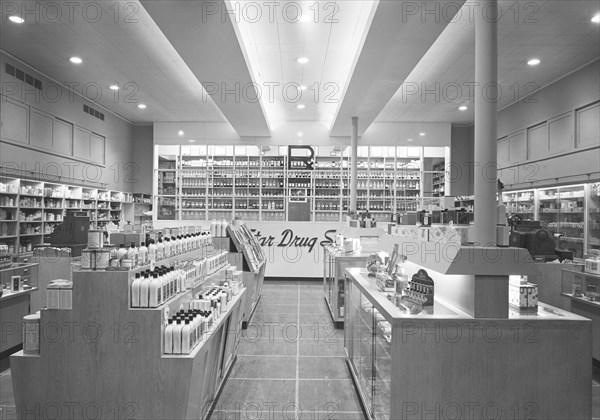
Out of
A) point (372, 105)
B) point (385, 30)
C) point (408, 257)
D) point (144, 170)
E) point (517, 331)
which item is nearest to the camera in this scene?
point (517, 331)

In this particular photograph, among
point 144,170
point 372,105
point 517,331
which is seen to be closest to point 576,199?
point 372,105

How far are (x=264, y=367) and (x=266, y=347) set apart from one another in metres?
0.69

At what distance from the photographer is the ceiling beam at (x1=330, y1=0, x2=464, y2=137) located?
13.9 ft

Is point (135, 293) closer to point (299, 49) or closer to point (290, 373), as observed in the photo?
point (290, 373)

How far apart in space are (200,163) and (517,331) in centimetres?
1123

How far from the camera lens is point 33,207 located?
26.7 feet

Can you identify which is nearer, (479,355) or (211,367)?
(479,355)

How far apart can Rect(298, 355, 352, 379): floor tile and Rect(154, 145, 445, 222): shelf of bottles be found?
25.1 feet

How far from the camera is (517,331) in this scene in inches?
95.0

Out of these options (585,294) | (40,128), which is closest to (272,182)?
(40,128)

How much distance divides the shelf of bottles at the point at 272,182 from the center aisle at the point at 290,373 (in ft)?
18.4

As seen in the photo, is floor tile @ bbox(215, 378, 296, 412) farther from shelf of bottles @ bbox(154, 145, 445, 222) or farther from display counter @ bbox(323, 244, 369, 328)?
shelf of bottles @ bbox(154, 145, 445, 222)

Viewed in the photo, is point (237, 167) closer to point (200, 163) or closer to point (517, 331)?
point (200, 163)

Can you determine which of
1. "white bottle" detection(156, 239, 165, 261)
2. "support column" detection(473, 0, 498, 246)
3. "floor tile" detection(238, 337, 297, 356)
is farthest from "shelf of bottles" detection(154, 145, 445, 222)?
"support column" detection(473, 0, 498, 246)
